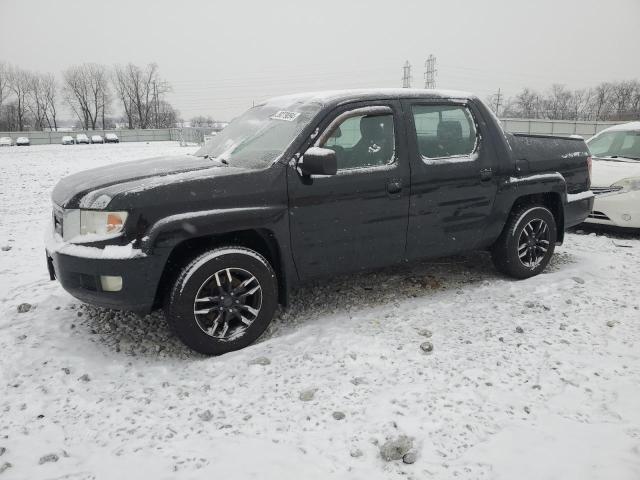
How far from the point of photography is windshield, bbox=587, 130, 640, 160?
291 inches

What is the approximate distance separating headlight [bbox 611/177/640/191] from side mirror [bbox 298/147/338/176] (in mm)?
5138

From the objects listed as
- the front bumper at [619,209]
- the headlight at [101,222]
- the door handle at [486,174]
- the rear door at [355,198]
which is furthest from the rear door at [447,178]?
the front bumper at [619,209]

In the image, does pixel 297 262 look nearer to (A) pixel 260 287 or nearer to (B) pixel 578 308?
(A) pixel 260 287

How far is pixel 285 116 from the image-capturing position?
12.6ft

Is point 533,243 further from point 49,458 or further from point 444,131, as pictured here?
point 49,458

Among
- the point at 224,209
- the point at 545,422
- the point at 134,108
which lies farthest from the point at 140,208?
the point at 134,108

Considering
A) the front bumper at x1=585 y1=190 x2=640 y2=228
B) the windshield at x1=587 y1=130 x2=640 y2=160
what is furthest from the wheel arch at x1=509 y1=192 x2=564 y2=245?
the windshield at x1=587 y1=130 x2=640 y2=160

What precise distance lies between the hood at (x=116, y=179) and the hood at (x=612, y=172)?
221 inches

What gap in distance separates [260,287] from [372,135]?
1516 millimetres

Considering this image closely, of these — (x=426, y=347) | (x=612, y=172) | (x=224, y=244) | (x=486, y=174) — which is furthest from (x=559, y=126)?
(x=224, y=244)

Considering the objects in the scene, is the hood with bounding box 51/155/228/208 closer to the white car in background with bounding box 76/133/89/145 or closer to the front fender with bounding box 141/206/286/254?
→ the front fender with bounding box 141/206/286/254

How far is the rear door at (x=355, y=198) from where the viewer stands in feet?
11.5

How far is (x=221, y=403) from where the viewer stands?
2.81 metres

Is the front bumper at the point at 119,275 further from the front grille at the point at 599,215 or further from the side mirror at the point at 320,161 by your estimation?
the front grille at the point at 599,215
